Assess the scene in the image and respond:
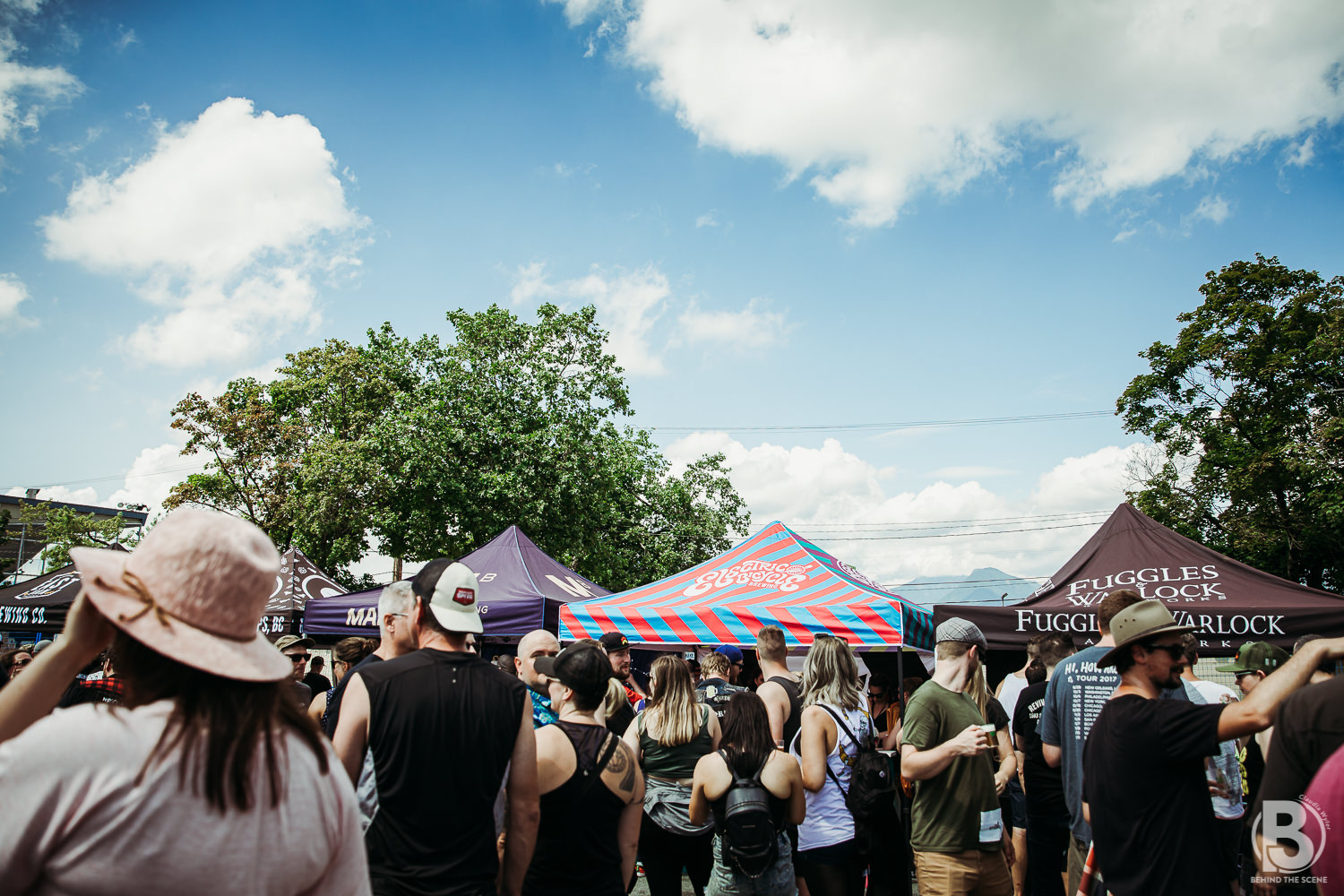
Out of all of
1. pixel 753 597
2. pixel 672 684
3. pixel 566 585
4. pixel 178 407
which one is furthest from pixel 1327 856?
pixel 178 407

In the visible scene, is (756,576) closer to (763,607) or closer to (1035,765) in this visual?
(763,607)

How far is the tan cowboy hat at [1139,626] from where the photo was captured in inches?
121

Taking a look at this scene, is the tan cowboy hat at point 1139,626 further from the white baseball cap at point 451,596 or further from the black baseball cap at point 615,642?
the black baseball cap at point 615,642

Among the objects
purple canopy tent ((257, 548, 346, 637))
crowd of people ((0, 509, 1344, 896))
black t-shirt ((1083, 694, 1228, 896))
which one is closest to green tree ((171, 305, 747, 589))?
purple canopy tent ((257, 548, 346, 637))

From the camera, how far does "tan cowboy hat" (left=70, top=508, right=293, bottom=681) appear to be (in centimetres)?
124

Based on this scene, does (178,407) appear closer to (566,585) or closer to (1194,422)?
(566,585)

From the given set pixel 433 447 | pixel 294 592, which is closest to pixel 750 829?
pixel 294 592

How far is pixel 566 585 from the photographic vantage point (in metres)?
10.5

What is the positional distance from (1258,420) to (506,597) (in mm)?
25185

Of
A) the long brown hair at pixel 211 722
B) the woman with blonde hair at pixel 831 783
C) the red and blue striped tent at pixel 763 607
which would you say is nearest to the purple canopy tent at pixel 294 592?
the red and blue striped tent at pixel 763 607

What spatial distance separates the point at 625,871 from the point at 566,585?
24.0 ft

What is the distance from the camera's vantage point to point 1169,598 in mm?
7336

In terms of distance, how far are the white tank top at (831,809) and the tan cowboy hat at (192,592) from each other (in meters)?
3.78

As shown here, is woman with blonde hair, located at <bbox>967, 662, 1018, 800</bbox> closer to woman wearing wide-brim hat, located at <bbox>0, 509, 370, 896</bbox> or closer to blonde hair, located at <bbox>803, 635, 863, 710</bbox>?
blonde hair, located at <bbox>803, 635, 863, 710</bbox>
